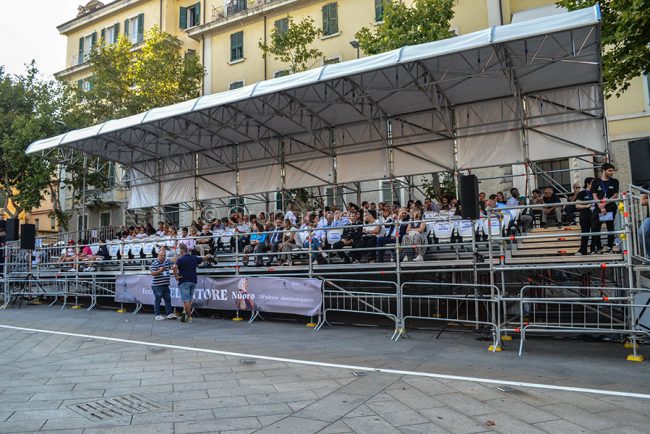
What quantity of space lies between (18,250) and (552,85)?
18.9 meters

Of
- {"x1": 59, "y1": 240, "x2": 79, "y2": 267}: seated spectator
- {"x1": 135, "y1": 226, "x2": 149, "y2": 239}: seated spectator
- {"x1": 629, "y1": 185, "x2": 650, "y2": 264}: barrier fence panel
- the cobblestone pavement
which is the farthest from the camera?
{"x1": 135, "y1": 226, "x2": 149, "y2": 239}: seated spectator

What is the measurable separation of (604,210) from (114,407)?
858cm

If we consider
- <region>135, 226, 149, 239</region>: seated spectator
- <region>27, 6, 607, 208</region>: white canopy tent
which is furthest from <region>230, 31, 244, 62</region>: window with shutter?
<region>135, 226, 149, 239</region>: seated spectator

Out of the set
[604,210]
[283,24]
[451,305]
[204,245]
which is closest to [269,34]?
[283,24]

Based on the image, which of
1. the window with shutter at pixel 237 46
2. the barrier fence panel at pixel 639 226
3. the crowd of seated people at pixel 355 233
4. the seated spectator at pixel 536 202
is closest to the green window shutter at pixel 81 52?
the window with shutter at pixel 237 46

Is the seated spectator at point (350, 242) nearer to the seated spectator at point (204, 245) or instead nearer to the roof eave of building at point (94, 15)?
the seated spectator at point (204, 245)

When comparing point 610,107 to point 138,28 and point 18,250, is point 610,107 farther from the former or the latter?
point 138,28

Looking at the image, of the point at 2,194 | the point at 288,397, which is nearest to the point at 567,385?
the point at 288,397

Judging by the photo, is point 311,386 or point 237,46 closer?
point 311,386

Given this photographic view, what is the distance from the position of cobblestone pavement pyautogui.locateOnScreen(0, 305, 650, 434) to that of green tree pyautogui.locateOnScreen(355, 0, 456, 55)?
38.9 feet

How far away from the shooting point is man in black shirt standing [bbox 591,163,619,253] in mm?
8969

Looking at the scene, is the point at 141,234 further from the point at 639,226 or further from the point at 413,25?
the point at 639,226

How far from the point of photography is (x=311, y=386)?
6.24 metres

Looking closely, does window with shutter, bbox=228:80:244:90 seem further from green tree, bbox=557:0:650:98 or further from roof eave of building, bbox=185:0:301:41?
green tree, bbox=557:0:650:98
